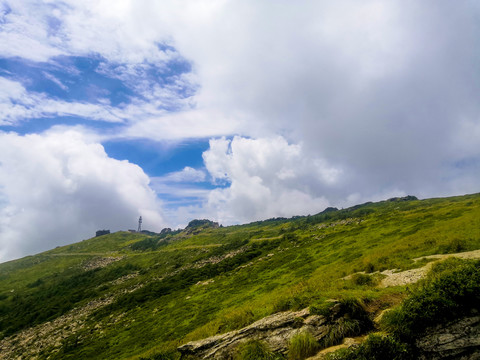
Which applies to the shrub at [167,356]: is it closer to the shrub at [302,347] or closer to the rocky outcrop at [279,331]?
the rocky outcrop at [279,331]

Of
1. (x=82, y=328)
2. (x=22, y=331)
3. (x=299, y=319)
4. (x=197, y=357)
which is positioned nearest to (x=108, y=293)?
(x=22, y=331)

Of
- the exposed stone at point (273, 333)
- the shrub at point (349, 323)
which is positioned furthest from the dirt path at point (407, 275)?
the exposed stone at point (273, 333)

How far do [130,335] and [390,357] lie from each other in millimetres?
38947

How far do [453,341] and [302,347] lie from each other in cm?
677

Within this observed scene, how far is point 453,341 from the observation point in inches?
403

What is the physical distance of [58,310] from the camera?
2943 inches

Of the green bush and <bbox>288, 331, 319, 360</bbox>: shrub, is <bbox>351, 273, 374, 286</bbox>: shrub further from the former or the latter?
<bbox>288, 331, 319, 360</bbox>: shrub

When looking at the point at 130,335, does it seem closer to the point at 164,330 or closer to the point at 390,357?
the point at 164,330

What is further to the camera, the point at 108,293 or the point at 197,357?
the point at 108,293

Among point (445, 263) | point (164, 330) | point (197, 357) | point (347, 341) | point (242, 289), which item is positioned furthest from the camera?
point (242, 289)

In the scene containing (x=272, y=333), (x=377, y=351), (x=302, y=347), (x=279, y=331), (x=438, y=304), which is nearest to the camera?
(x=377, y=351)

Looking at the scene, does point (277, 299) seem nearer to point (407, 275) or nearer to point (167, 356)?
point (167, 356)

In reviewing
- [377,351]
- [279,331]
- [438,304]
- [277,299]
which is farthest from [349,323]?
[277,299]

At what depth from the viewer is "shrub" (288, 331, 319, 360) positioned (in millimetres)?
12422
